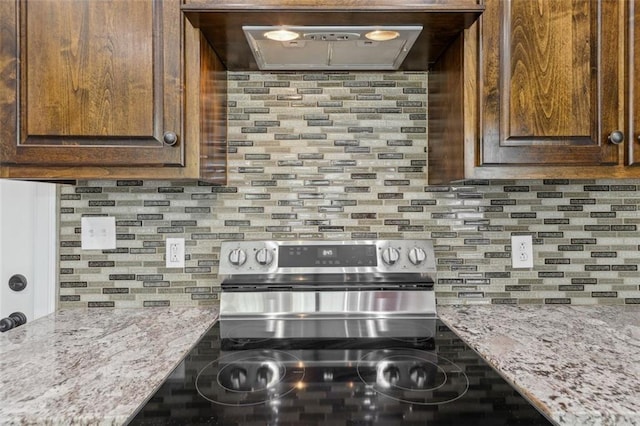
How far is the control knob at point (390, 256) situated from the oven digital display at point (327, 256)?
0.03 meters

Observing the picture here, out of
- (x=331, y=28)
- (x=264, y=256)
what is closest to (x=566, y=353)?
(x=264, y=256)

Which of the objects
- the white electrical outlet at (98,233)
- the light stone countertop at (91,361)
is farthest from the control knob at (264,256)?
the white electrical outlet at (98,233)

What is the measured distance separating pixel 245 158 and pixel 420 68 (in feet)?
2.32

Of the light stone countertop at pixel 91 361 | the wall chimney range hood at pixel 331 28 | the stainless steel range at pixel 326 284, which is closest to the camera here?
the light stone countertop at pixel 91 361

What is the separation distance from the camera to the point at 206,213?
1.43 meters

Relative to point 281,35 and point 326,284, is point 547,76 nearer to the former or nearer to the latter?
point 281,35

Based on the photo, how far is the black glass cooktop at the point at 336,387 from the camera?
0.73m

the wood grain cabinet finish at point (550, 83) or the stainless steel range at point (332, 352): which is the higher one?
the wood grain cabinet finish at point (550, 83)

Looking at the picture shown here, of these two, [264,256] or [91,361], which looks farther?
[264,256]

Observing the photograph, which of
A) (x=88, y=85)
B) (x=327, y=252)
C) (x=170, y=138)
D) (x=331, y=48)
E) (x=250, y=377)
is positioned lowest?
(x=250, y=377)

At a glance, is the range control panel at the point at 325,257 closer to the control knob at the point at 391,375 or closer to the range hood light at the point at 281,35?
the control knob at the point at 391,375

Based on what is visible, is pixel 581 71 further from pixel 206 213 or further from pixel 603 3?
pixel 206 213

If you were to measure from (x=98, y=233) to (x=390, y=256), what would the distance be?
1024 millimetres

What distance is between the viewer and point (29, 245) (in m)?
1.39
